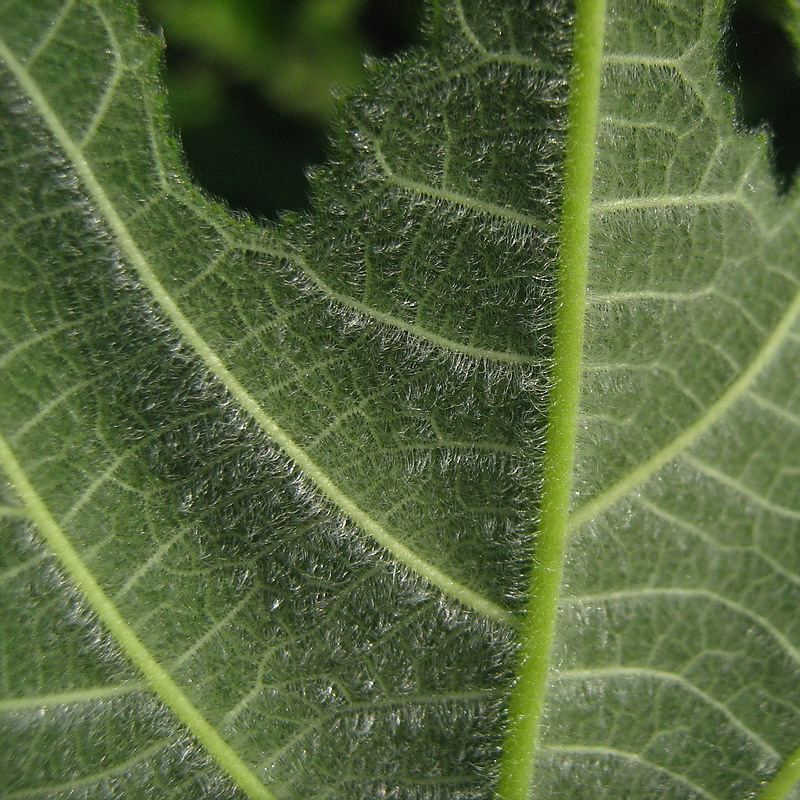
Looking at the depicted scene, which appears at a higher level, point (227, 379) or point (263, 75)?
point (227, 379)

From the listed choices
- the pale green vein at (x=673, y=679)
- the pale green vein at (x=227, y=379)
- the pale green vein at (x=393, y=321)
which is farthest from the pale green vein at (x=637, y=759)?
the pale green vein at (x=393, y=321)

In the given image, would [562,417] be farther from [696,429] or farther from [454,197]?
[454,197]

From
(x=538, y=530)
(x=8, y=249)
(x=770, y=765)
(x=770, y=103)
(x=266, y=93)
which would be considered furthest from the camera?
(x=266, y=93)

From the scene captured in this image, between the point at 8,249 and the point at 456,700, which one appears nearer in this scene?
the point at 8,249

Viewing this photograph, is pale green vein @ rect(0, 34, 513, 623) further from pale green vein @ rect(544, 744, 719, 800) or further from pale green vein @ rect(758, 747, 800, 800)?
pale green vein @ rect(758, 747, 800, 800)

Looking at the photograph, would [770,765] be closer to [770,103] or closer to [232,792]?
[232,792]

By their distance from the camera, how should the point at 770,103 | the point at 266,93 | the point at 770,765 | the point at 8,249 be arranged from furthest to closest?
the point at 266,93
the point at 770,103
the point at 770,765
the point at 8,249

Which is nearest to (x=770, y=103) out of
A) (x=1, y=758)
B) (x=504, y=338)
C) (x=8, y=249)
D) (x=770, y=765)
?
(x=504, y=338)

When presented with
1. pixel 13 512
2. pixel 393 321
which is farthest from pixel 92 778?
pixel 393 321
